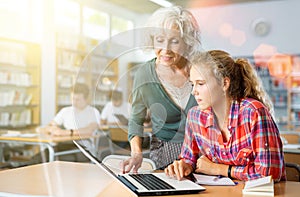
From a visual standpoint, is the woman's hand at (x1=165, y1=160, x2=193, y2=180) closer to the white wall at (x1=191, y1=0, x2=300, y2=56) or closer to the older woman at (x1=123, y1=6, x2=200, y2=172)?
the older woman at (x1=123, y1=6, x2=200, y2=172)

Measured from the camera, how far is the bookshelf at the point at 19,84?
5.91 m

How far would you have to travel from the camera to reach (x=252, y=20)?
7.71 m

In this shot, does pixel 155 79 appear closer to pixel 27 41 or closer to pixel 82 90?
pixel 82 90

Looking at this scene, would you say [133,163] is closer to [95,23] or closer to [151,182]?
[151,182]

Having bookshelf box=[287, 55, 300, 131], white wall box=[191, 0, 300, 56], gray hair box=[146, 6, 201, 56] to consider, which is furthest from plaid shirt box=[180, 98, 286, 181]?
bookshelf box=[287, 55, 300, 131]

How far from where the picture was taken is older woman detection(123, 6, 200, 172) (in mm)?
1370

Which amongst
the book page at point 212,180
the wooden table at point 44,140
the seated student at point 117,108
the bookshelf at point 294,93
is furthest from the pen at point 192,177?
the bookshelf at point 294,93


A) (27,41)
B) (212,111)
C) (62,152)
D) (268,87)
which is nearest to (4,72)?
(27,41)

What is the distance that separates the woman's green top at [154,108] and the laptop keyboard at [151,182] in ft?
0.69

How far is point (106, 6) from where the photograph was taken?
780 cm

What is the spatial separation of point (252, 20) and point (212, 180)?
6.85 metres

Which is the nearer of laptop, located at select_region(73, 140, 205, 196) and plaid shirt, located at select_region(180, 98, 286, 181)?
laptop, located at select_region(73, 140, 205, 196)

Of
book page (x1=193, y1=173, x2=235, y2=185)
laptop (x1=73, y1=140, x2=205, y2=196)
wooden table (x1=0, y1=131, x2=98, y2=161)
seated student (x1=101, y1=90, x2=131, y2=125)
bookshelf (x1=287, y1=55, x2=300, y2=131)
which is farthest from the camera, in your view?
bookshelf (x1=287, y1=55, x2=300, y2=131)

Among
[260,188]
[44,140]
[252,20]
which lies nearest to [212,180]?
[260,188]
